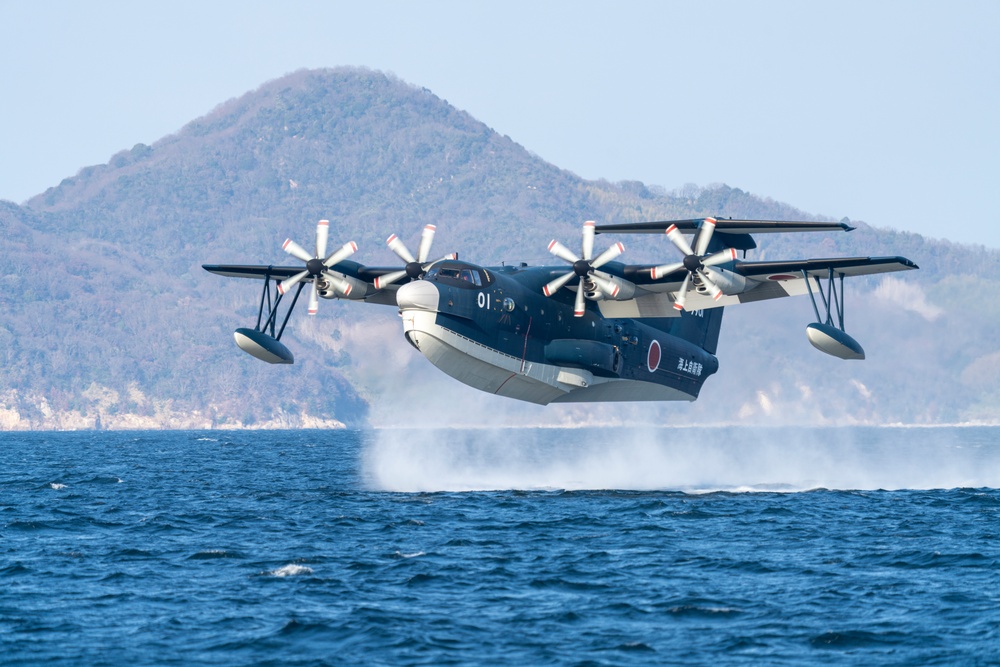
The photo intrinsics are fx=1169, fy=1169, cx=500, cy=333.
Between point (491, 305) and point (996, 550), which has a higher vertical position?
point (491, 305)

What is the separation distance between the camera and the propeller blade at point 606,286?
124ft

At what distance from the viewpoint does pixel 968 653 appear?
1805 centimetres

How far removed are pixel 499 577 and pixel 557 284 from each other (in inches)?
620

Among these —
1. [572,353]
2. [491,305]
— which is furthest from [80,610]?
[572,353]

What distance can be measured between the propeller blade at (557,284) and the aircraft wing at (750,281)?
5.90 ft

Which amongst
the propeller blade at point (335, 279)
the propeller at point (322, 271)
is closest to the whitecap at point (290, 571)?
Answer: the propeller at point (322, 271)

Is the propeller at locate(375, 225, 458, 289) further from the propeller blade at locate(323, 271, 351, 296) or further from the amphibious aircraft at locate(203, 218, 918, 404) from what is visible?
the propeller blade at locate(323, 271, 351, 296)

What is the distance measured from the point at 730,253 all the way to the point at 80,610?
21.9 m

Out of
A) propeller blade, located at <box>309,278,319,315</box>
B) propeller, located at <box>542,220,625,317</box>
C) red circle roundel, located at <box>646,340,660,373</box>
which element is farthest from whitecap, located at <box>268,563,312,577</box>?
red circle roundel, located at <box>646,340,660,373</box>

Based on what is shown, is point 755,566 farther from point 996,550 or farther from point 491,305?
point 491,305

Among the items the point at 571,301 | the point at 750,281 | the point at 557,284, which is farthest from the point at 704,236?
the point at 571,301

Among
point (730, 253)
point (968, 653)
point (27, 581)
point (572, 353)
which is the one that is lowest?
point (27, 581)

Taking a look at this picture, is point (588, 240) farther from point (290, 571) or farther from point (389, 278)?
point (290, 571)

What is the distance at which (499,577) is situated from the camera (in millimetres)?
23953
